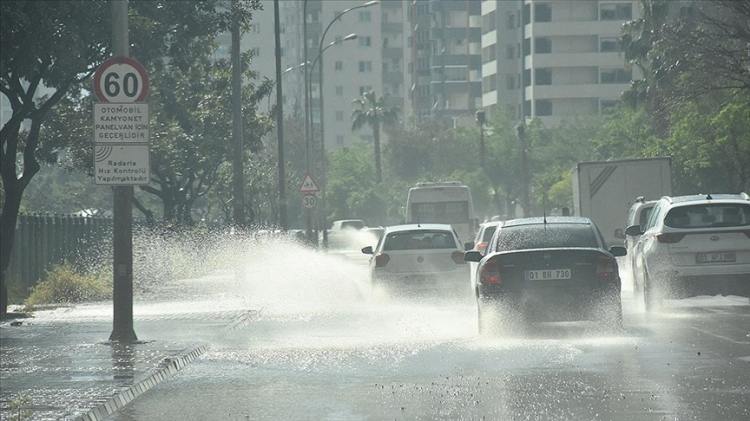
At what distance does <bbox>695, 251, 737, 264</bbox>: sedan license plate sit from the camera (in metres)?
22.3

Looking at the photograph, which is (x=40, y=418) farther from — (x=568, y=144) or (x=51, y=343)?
(x=568, y=144)

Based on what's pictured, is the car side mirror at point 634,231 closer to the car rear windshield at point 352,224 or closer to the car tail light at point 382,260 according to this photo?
the car tail light at point 382,260

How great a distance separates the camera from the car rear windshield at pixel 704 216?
2258 centimetres

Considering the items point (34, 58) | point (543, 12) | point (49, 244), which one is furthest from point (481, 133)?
point (34, 58)

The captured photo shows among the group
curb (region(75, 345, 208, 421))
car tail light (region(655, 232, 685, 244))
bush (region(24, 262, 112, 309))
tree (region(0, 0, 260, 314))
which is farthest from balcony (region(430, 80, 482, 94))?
curb (region(75, 345, 208, 421))

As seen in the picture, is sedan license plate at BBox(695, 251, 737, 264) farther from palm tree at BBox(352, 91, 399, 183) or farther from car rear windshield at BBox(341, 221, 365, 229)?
palm tree at BBox(352, 91, 399, 183)

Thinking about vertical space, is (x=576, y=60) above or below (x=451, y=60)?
below

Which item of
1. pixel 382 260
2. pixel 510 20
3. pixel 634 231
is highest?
pixel 510 20

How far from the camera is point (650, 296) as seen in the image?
2303cm

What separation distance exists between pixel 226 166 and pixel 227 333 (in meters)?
59.9

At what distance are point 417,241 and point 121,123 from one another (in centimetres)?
907

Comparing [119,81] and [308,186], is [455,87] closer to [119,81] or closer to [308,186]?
[308,186]

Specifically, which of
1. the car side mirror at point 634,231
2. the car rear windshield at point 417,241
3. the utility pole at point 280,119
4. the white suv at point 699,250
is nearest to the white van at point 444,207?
the utility pole at point 280,119

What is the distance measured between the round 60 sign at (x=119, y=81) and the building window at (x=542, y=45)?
12254 cm
